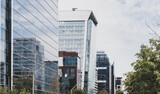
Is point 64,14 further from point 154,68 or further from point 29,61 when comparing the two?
point 154,68

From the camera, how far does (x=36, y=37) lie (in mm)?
64938

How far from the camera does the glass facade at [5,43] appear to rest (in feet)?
153

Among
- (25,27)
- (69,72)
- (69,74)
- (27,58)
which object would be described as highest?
(25,27)

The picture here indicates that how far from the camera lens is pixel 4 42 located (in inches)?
1891

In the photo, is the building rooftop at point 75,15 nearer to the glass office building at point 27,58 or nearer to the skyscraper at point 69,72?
the skyscraper at point 69,72

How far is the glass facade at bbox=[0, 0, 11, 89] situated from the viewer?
153ft

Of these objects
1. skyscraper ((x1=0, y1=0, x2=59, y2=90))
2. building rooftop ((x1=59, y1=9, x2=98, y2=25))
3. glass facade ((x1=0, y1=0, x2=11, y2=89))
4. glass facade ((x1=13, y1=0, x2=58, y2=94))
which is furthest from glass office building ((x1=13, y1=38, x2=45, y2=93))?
building rooftop ((x1=59, y1=9, x2=98, y2=25))

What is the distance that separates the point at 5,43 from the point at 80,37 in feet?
375

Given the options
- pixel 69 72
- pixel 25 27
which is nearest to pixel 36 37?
pixel 25 27

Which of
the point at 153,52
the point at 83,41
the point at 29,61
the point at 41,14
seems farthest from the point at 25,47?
the point at 83,41

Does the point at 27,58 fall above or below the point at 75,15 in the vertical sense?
below

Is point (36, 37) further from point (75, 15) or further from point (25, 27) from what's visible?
point (75, 15)

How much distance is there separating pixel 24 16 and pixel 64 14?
113m

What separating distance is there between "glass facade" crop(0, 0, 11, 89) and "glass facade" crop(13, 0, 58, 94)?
192 centimetres
